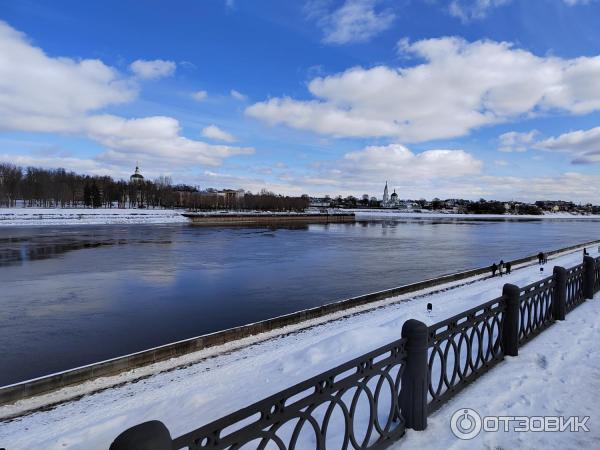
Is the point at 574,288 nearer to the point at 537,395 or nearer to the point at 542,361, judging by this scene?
the point at 542,361

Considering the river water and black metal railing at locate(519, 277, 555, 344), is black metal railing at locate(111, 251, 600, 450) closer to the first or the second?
black metal railing at locate(519, 277, 555, 344)

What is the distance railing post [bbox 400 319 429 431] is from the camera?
15.1ft

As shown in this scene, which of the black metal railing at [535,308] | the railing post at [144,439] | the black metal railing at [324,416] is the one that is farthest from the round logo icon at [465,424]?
the railing post at [144,439]

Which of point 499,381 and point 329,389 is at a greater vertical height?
point 329,389

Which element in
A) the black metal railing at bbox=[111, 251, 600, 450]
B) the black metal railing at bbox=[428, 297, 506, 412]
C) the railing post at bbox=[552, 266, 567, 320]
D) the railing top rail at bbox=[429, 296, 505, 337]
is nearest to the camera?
the black metal railing at bbox=[111, 251, 600, 450]

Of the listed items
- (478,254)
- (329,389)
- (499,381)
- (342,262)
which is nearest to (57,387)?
(329,389)

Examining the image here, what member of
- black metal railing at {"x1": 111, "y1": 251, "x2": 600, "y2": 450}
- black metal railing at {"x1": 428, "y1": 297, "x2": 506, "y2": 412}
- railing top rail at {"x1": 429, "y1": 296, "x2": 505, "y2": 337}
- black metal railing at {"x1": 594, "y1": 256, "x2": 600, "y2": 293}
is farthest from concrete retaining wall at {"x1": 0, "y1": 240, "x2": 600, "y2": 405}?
black metal railing at {"x1": 594, "y1": 256, "x2": 600, "y2": 293}

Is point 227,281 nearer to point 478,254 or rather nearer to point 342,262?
point 342,262

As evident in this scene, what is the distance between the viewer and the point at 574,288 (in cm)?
1010

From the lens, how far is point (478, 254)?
119ft

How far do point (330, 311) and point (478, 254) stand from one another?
2596 cm

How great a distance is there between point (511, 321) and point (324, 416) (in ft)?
12.9

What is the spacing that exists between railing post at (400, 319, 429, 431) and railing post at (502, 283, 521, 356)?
272 cm

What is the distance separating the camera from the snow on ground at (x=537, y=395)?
4486 millimetres
